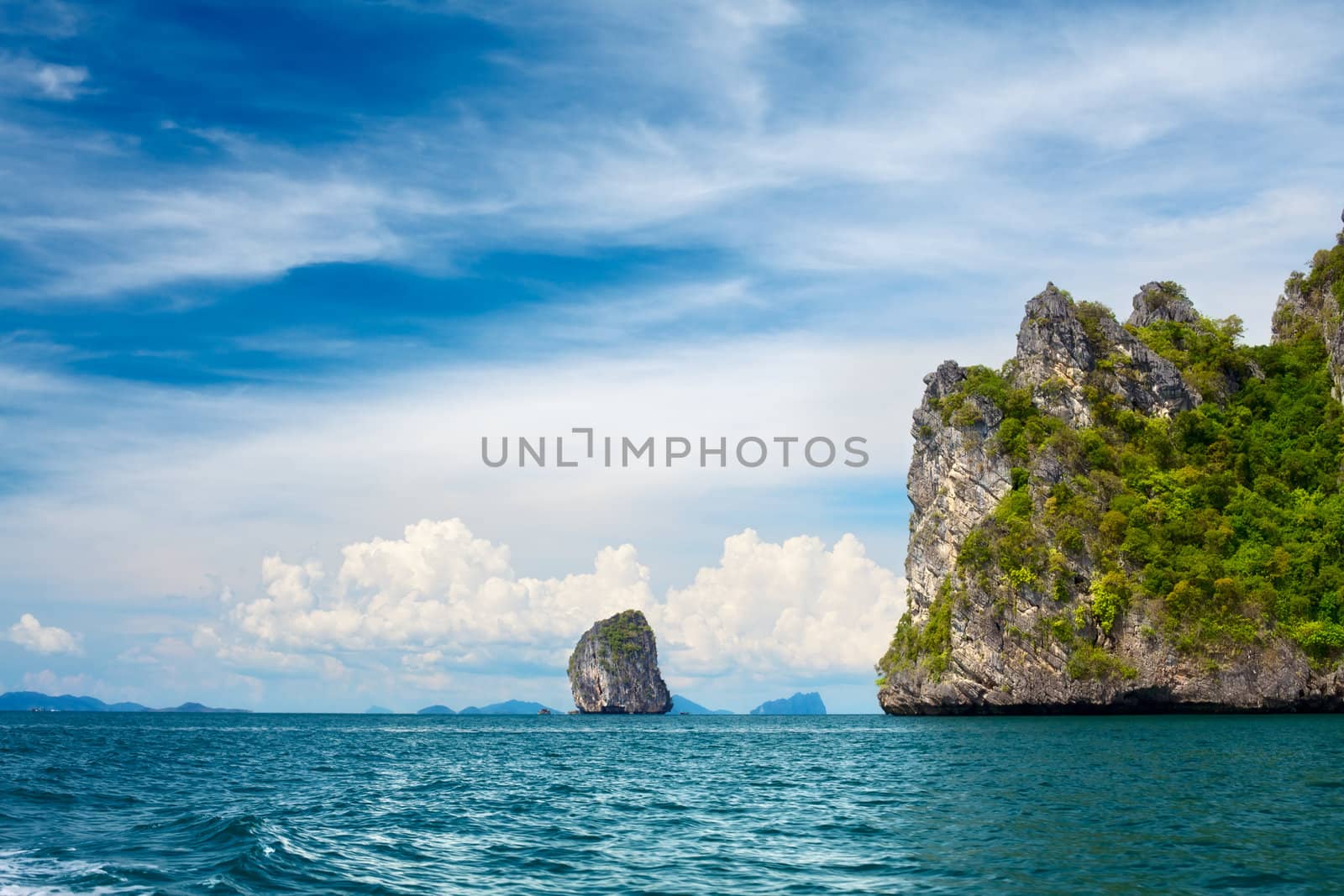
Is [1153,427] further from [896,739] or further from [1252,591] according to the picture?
[896,739]

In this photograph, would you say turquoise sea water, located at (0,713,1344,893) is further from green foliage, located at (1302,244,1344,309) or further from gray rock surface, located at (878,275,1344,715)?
green foliage, located at (1302,244,1344,309)

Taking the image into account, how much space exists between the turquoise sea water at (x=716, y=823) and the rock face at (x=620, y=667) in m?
149

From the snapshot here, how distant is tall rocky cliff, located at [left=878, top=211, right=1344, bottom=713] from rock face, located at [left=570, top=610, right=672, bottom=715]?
10507cm

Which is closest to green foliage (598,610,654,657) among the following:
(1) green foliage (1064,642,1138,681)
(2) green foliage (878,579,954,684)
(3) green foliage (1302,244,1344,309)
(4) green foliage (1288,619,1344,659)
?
(2) green foliage (878,579,954,684)

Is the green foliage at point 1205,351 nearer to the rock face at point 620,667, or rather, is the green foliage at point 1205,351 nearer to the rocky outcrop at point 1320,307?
the rocky outcrop at point 1320,307

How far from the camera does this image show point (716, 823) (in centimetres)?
2420

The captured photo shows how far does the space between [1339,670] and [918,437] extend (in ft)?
135


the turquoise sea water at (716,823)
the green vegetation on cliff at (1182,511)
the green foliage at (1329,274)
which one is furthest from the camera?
the green foliage at (1329,274)

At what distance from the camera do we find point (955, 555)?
290 feet

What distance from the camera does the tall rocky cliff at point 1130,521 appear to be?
70938 mm

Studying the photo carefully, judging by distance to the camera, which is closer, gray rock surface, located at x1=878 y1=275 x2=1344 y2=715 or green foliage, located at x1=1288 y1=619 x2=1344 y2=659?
green foliage, located at x1=1288 y1=619 x2=1344 y2=659

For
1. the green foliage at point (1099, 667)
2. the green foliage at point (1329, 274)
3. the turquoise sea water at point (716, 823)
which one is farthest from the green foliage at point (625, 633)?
the turquoise sea water at point (716, 823)

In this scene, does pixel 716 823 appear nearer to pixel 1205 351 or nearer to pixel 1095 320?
pixel 1095 320

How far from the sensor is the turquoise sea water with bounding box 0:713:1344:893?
56.5ft
